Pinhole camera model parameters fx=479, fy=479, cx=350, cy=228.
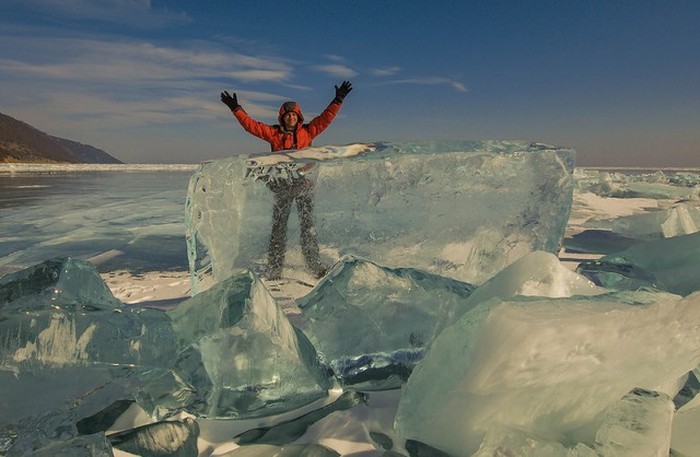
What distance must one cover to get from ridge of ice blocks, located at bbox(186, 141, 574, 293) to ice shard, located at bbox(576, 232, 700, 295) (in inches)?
13.0

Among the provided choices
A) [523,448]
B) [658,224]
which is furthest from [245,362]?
[658,224]

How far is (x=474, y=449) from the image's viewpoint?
92 centimetres

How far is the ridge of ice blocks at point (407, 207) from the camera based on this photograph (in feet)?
6.79

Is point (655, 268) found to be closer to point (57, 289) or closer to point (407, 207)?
point (407, 207)

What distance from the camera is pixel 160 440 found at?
1021 mm

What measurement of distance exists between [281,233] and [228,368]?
0.96 metres

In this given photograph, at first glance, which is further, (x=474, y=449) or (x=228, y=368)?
(x=228, y=368)

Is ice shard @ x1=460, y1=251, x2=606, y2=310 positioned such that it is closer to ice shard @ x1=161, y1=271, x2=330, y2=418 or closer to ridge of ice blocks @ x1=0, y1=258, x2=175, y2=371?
ice shard @ x1=161, y1=271, x2=330, y2=418

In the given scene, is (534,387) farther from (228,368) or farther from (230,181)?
(230,181)

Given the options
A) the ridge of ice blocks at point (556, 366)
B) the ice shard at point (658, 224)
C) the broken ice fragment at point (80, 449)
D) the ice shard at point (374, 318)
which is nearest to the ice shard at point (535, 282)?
Result: the ice shard at point (374, 318)

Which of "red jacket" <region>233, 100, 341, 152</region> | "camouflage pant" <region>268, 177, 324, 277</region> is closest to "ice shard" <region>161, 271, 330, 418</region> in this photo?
"camouflage pant" <region>268, 177, 324, 277</region>

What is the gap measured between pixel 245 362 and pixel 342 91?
280 centimetres

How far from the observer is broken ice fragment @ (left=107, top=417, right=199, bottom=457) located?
39.4 inches

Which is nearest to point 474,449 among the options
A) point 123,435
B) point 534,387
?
point 534,387
